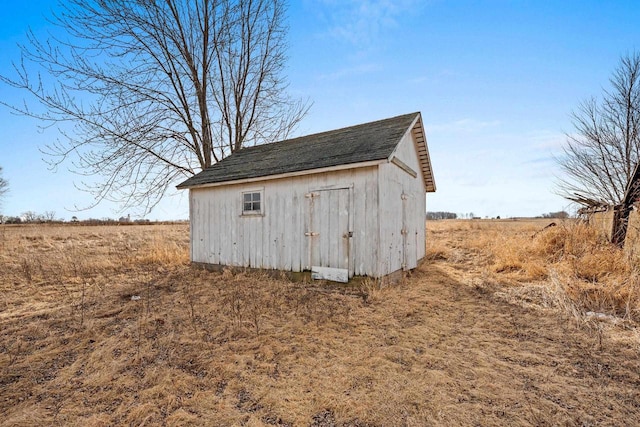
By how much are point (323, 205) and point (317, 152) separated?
5.95 feet

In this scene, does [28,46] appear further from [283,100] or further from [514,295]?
[514,295]

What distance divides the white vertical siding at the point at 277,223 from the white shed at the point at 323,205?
24mm

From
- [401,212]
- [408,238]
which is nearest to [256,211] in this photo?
[401,212]

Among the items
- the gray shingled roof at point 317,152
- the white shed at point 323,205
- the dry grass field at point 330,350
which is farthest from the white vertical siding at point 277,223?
the dry grass field at point 330,350

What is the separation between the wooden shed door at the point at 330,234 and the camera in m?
7.26

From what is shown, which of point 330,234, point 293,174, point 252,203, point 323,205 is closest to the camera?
point 330,234

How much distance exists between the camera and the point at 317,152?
8602 millimetres

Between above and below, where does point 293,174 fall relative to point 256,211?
above

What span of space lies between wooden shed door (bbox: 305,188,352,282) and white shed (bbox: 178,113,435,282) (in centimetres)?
2

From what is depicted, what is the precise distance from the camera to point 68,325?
5137mm

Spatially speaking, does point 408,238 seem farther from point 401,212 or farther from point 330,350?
point 330,350

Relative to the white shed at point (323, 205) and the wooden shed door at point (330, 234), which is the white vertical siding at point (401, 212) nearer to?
the white shed at point (323, 205)

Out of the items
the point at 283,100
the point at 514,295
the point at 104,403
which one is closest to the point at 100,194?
the point at 283,100

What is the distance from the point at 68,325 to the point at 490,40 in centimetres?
1171
